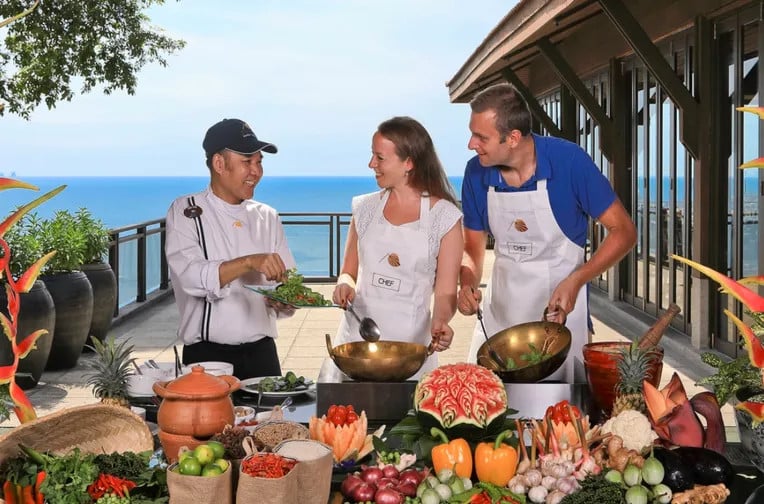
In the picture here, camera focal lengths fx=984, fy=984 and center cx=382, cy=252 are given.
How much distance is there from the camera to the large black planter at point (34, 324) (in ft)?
21.5

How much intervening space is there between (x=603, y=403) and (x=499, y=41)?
8012 millimetres

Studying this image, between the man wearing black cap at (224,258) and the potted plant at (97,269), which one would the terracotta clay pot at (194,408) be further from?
the potted plant at (97,269)

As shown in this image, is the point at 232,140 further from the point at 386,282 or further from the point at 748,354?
the point at 748,354

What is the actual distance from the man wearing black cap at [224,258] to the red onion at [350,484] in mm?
1330

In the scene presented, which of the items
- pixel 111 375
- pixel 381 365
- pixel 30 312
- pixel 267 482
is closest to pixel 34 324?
pixel 30 312

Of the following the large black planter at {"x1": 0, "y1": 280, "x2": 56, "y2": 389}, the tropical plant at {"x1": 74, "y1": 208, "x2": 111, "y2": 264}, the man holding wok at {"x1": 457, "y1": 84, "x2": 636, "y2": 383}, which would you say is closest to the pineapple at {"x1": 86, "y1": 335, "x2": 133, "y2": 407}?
the man holding wok at {"x1": 457, "y1": 84, "x2": 636, "y2": 383}

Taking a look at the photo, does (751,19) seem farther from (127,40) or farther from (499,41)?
(127,40)

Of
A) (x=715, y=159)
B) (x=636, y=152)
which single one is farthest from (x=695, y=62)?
(x=636, y=152)

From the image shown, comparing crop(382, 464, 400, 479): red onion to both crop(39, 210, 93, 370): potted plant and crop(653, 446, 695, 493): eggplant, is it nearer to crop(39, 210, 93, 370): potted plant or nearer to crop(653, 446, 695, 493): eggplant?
crop(653, 446, 695, 493): eggplant

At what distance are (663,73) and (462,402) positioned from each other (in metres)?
6.03

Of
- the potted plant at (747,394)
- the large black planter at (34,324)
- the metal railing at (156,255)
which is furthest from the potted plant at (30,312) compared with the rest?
the potted plant at (747,394)

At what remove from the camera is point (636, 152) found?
10.7 meters

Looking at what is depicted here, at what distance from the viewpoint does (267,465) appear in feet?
6.70

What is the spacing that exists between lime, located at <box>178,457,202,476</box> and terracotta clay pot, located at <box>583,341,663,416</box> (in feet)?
4.12
